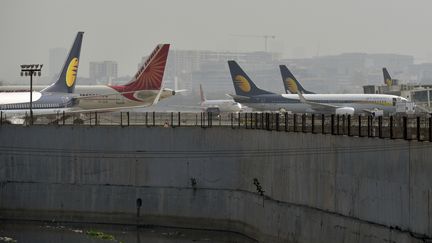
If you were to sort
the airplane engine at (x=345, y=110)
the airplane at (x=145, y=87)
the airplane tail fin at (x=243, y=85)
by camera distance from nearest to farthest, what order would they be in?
the airplane at (x=145, y=87)
the airplane engine at (x=345, y=110)
the airplane tail fin at (x=243, y=85)

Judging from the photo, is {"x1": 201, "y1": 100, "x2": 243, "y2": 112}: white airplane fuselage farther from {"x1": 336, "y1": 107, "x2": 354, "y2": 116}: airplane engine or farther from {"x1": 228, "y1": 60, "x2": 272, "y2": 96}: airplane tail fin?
{"x1": 336, "y1": 107, "x2": 354, "y2": 116}: airplane engine

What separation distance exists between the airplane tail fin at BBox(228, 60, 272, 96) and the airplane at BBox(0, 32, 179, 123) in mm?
29750

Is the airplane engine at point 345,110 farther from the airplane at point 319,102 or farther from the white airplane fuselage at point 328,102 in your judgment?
the white airplane fuselage at point 328,102

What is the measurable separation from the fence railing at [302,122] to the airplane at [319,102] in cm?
4208

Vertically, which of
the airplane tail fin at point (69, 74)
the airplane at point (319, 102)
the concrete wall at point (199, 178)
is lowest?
the concrete wall at point (199, 178)

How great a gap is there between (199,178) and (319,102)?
211 ft

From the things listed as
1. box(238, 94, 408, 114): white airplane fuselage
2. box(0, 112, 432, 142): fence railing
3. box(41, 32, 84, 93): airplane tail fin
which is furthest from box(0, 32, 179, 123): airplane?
box(238, 94, 408, 114): white airplane fuselage

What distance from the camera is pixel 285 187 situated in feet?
189

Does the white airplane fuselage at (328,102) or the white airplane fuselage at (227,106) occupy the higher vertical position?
the white airplane fuselage at (328,102)

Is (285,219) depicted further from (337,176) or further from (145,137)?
(145,137)

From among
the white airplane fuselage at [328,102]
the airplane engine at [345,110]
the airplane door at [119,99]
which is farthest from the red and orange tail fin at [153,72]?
the white airplane fuselage at [328,102]

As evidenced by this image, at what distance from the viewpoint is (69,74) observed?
4250 inches

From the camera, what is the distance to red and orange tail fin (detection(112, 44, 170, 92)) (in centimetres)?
10925

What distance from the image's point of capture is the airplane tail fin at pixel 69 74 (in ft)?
344
